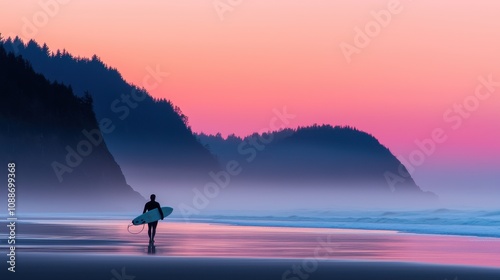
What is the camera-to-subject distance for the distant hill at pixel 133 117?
Result: 18475 cm

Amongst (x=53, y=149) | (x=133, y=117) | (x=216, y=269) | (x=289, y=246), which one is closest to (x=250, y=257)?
(x=216, y=269)

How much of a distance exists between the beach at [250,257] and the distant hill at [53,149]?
6591 centimetres

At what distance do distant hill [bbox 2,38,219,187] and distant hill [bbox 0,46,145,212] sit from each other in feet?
179

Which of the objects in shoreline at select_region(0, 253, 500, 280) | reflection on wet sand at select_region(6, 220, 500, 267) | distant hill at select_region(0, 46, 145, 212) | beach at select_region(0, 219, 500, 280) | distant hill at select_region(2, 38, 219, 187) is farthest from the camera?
distant hill at select_region(2, 38, 219, 187)

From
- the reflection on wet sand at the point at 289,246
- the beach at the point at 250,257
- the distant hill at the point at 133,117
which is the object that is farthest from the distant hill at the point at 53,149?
the beach at the point at 250,257

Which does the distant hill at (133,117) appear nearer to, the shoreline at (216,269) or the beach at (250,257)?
the beach at (250,257)

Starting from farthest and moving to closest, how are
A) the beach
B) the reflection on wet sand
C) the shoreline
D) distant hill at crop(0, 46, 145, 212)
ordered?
distant hill at crop(0, 46, 145, 212)
the reflection on wet sand
the beach
the shoreline

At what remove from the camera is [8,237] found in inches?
1457

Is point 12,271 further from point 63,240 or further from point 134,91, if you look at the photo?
point 134,91

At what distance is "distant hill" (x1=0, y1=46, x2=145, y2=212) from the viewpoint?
4254 inches

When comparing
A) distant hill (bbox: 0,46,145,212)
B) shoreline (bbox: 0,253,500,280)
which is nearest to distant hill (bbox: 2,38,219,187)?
distant hill (bbox: 0,46,145,212)

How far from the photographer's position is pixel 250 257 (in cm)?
2825

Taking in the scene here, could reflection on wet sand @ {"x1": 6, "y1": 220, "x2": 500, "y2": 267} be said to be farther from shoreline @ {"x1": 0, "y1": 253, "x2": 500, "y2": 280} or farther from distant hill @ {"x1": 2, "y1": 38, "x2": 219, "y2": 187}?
distant hill @ {"x1": 2, "y1": 38, "x2": 219, "y2": 187}

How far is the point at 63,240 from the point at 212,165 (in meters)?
151
